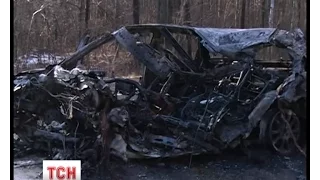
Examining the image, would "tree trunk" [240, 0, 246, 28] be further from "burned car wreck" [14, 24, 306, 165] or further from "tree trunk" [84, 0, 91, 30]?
"burned car wreck" [14, 24, 306, 165]

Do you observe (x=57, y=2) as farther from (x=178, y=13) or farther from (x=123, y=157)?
(x=123, y=157)

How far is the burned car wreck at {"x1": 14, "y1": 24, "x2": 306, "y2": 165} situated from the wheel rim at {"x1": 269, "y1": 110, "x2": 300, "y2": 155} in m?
0.01

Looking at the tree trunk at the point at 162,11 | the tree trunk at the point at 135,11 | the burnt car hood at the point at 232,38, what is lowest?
the burnt car hood at the point at 232,38

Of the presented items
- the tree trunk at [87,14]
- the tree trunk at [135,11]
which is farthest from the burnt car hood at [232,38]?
the tree trunk at [87,14]

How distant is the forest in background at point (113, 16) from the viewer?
16641 millimetres

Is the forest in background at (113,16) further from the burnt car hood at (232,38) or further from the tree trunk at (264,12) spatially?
the burnt car hood at (232,38)

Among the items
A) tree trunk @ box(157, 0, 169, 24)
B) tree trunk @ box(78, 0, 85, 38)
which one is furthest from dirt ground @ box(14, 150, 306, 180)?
tree trunk @ box(78, 0, 85, 38)

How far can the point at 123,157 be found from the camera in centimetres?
538

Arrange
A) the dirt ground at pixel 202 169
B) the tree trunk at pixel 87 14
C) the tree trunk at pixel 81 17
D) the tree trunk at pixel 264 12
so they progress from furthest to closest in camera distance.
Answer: the tree trunk at pixel 264 12 → the tree trunk at pixel 87 14 → the tree trunk at pixel 81 17 → the dirt ground at pixel 202 169

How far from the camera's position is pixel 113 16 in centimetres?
1897

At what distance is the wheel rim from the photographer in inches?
237

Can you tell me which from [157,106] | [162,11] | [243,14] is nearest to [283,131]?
[157,106]

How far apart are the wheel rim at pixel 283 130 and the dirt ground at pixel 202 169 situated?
0.47ft

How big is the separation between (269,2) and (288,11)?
1.12m
